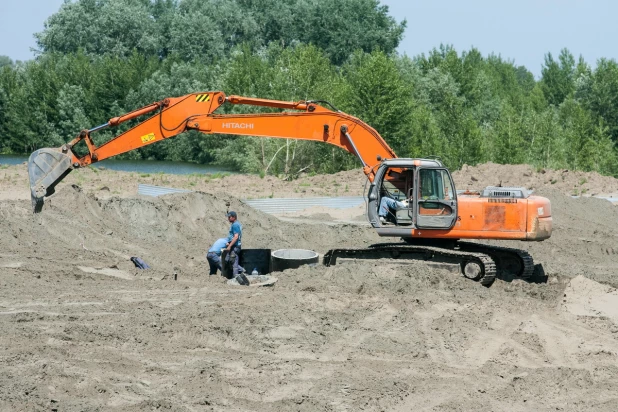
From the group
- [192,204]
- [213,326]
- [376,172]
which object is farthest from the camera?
[192,204]

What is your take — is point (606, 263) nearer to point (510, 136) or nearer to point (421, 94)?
point (510, 136)

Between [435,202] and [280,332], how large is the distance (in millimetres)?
4669

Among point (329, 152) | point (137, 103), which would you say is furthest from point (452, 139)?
point (137, 103)

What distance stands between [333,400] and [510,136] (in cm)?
3740

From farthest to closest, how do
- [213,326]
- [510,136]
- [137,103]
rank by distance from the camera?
[137,103], [510,136], [213,326]

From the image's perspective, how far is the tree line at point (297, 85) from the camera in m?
47.4

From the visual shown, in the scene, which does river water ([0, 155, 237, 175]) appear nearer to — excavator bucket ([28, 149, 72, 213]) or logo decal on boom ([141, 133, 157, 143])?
logo decal on boom ([141, 133, 157, 143])

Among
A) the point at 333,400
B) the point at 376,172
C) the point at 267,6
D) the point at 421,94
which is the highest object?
the point at 267,6

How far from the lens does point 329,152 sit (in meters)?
46.3

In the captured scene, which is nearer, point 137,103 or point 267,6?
point 137,103

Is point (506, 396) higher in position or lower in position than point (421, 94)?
lower

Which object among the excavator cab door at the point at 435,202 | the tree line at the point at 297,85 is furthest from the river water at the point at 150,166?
the excavator cab door at the point at 435,202

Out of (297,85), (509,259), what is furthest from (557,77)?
(509,259)

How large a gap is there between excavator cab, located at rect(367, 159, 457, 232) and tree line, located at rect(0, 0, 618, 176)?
28.5 meters
